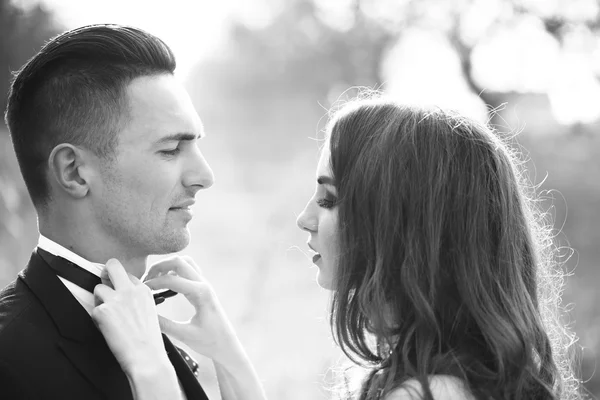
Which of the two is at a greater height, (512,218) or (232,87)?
(232,87)

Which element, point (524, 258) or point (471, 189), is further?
point (524, 258)

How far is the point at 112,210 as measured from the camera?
2.25 metres

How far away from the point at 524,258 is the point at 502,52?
6717 mm

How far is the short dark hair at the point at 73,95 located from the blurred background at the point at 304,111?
11.6 ft

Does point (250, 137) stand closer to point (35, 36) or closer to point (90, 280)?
point (35, 36)

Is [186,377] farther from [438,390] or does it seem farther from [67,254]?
[438,390]

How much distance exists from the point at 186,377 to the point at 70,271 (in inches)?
20.8

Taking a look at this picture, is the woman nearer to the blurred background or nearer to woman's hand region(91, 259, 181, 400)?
woman's hand region(91, 259, 181, 400)

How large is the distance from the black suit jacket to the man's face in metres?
0.27

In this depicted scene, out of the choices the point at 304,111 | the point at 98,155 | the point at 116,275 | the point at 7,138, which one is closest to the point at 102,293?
the point at 116,275

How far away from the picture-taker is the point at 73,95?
2.24m

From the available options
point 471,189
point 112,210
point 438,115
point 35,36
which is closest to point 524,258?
point 471,189

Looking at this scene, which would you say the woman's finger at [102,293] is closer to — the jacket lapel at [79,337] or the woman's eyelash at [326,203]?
the jacket lapel at [79,337]

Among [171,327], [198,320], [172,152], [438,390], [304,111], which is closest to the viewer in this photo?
[438,390]
